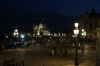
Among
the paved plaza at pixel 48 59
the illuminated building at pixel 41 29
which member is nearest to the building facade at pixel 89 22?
the paved plaza at pixel 48 59

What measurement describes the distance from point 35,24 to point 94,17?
108 metres

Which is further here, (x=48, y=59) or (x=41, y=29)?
(x=41, y=29)

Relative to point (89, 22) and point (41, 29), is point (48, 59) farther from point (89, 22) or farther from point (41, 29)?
point (41, 29)

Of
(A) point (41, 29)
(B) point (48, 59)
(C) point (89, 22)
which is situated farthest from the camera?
(A) point (41, 29)

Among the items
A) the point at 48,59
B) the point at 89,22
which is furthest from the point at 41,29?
the point at 48,59

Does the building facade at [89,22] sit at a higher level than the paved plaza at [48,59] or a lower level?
higher

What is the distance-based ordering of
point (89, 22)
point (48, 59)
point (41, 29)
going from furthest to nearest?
point (41, 29), point (89, 22), point (48, 59)

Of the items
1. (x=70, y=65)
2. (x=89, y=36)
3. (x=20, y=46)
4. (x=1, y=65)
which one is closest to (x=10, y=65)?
(x=1, y=65)

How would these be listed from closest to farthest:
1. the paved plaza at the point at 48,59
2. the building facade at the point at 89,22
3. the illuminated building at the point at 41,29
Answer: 1. the paved plaza at the point at 48,59
2. the building facade at the point at 89,22
3. the illuminated building at the point at 41,29

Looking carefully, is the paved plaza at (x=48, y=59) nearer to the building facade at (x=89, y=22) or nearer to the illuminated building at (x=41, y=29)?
the building facade at (x=89, y=22)

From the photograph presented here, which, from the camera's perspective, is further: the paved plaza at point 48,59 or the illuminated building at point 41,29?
the illuminated building at point 41,29

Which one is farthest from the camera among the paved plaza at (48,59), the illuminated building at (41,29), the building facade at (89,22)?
the illuminated building at (41,29)

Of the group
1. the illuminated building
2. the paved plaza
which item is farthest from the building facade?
the illuminated building

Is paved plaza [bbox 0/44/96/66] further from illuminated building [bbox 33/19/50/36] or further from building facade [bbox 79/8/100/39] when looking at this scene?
illuminated building [bbox 33/19/50/36]
